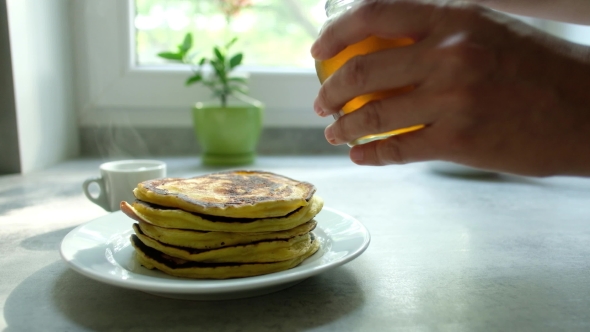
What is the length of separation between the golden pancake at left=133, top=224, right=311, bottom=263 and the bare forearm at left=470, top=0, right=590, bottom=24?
688 mm

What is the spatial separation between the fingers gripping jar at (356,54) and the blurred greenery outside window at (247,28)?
1257 millimetres

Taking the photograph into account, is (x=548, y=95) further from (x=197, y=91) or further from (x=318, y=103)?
(x=197, y=91)

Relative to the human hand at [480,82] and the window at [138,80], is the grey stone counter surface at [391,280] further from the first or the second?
the window at [138,80]

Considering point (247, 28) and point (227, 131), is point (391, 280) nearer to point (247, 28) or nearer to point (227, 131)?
point (227, 131)

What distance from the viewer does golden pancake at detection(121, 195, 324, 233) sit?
1.82 ft

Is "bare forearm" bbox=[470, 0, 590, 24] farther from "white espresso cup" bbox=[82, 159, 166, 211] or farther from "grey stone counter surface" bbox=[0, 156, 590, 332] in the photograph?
"white espresso cup" bbox=[82, 159, 166, 211]

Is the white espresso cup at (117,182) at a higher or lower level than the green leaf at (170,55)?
lower

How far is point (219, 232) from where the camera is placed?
1.86ft

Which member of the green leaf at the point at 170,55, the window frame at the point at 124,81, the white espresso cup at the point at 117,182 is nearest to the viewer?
the white espresso cup at the point at 117,182

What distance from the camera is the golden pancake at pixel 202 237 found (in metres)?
0.56

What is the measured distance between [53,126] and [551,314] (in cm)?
142

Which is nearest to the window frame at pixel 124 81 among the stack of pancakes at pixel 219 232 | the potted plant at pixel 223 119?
the potted plant at pixel 223 119

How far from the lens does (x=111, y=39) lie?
1.62 metres

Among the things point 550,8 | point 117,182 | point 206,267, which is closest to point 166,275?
point 206,267
